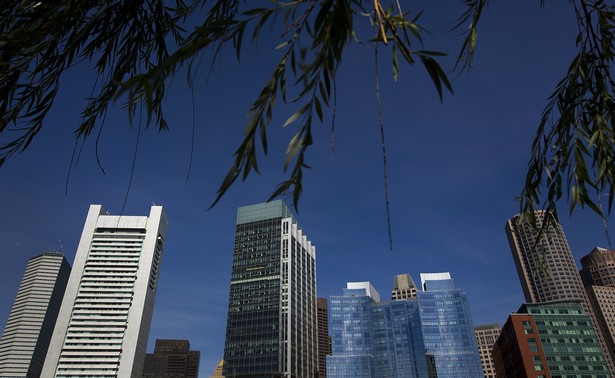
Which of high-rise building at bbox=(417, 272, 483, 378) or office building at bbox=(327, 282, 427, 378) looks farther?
office building at bbox=(327, 282, 427, 378)

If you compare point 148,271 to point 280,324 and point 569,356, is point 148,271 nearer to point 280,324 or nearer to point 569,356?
point 280,324

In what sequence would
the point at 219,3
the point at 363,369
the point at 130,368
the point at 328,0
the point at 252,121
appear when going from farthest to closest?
1. the point at 363,369
2. the point at 130,368
3. the point at 219,3
4. the point at 252,121
5. the point at 328,0

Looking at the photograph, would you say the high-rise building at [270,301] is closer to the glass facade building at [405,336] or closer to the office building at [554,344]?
the glass facade building at [405,336]

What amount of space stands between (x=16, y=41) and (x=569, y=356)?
108 m

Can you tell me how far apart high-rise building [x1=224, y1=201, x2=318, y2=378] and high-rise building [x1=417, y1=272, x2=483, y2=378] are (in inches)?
1981

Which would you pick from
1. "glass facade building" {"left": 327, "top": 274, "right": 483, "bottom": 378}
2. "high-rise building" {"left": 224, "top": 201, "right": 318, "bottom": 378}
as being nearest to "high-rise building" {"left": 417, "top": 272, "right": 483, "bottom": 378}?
"glass facade building" {"left": 327, "top": 274, "right": 483, "bottom": 378}

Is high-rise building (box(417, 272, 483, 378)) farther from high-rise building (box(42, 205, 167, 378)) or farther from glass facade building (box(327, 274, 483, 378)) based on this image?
high-rise building (box(42, 205, 167, 378))

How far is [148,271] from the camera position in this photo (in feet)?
437

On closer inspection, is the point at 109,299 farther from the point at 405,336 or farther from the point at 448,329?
the point at 448,329

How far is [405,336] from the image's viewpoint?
17675 cm

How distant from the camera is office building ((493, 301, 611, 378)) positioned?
82.8m

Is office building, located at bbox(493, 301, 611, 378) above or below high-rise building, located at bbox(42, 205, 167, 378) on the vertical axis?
below

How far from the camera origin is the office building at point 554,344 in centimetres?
8281

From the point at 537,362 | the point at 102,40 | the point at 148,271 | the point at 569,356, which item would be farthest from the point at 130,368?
the point at 102,40
